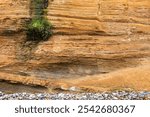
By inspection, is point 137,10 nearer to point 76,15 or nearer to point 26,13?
point 76,15

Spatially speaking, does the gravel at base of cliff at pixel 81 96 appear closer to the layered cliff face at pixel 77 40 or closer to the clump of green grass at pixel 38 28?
the layered cliff face at pixel 77 40

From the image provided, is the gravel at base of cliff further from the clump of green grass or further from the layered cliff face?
the clump of green grass

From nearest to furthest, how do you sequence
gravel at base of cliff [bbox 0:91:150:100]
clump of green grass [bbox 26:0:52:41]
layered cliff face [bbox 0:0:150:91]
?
gravel at base of cliff [bbox 0:91:150:100] → layered cliff face [bbox 0:0:150:91] → clump of green grass [bbox 26:0:52:41]

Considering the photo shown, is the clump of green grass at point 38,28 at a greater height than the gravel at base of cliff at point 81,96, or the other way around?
the clump of green grass at point 38,28

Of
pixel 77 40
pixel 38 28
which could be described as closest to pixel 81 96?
pixel 77 40

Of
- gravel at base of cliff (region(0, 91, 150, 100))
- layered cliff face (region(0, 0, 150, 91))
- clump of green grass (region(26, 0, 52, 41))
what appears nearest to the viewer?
gravel at base of cliff (region(0, 91, 150, 100))

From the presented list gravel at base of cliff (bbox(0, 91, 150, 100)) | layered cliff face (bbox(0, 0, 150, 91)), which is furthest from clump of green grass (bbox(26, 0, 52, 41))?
gravel at base of cliff (bbox(0, 91, 150, 100))

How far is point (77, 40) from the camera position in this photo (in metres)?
24.0

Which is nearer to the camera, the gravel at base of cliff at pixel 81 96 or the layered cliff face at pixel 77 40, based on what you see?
the gravel at base of cliff at pixel 81 96

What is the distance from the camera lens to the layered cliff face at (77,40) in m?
23.7

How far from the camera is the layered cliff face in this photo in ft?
77.6

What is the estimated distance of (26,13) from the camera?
24.4 metres

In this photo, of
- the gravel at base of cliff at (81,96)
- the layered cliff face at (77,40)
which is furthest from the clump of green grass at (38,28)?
the gravel at base of cliff at (81,96)

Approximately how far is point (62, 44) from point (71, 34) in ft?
1.66
